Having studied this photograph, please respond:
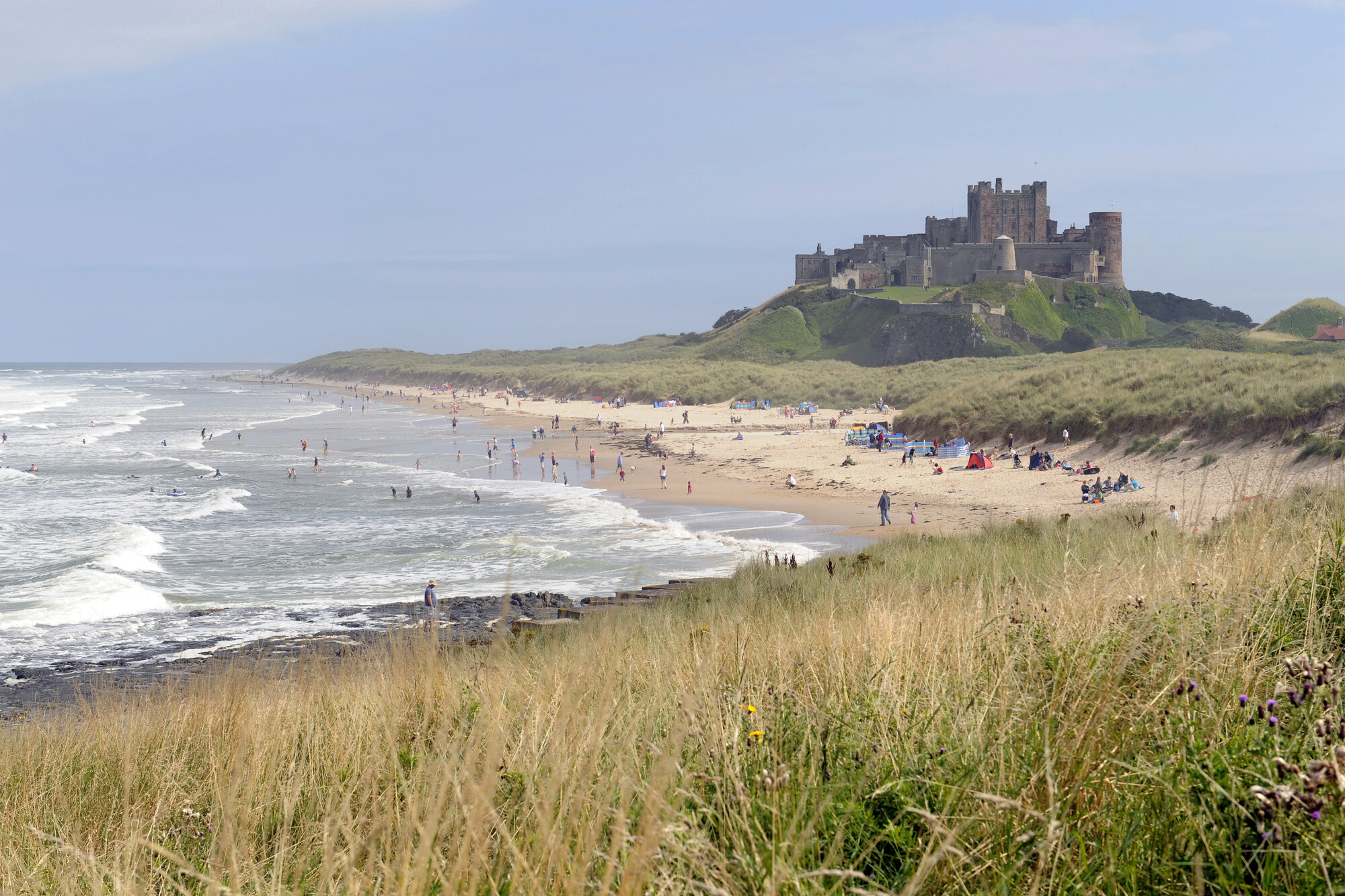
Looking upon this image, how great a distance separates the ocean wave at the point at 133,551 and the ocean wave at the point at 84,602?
609 mm

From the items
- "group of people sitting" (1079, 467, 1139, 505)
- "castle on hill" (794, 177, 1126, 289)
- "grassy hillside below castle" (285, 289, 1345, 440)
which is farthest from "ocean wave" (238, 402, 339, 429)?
"castle on hill" (794, 177, 1126, 289)

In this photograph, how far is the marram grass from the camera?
1.93m

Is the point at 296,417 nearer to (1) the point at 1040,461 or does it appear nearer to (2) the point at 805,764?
(1) the point at 1040,461

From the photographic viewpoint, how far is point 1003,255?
324ft

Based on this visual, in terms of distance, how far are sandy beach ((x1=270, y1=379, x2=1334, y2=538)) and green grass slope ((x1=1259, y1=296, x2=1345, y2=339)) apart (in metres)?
53.5

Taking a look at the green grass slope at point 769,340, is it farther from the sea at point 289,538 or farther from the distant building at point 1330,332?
the sea at point 289,538

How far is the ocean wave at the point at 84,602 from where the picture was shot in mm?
15844

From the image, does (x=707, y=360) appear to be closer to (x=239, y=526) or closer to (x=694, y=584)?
(x=239, y=526)

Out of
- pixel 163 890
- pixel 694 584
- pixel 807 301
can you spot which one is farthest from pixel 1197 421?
pixel 807 301

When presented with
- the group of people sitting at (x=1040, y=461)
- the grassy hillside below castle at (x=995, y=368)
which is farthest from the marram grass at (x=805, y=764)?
the group of people sitting at (x=1040, y=461)

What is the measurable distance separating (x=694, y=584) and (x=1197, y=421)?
20.9 m

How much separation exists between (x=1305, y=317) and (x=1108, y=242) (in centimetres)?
2635

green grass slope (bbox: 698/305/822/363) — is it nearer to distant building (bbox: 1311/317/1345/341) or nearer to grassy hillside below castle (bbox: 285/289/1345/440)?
grassy hillside below castle (bbox: 285/289/1345/440)

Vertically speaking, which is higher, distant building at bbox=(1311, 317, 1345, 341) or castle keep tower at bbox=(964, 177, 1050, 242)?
castle keep tower at bbox=(964, 177, 1050, 242)
